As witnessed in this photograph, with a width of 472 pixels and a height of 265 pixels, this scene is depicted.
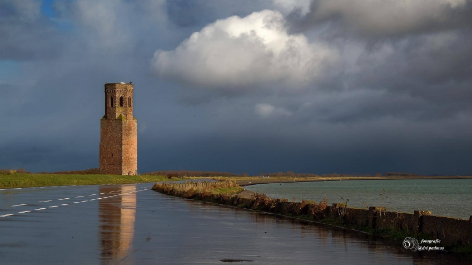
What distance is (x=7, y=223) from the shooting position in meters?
20.0

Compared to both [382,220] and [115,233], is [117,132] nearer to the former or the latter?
[115,233]

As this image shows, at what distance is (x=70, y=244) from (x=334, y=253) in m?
6.04

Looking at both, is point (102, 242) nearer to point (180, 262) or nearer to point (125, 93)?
point (180, 262)

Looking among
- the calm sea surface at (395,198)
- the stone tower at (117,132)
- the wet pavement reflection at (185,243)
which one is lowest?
the calm sea surface at (395,198)

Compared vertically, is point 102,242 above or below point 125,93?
below

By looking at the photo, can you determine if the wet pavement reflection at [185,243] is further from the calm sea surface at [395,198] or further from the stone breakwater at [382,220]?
the calm sea surface at [395,198]

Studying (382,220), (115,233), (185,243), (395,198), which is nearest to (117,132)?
(395,198)

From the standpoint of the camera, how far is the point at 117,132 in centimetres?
11662

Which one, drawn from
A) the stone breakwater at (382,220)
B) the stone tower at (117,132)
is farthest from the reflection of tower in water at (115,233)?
the stone tower at (117,132)

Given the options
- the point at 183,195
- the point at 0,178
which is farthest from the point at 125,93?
the point at 183,195

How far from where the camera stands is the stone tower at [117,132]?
116 metres

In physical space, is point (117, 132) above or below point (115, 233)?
above

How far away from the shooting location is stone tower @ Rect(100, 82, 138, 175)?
11612 centimetres

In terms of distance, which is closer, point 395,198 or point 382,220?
point 382,220
